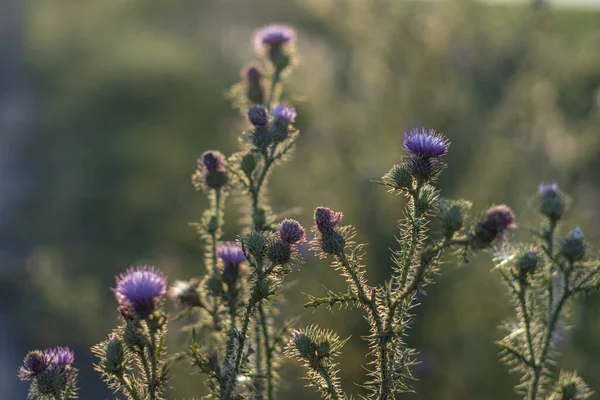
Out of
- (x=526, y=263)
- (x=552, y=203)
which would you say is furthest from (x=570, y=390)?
(x=552, y=203)

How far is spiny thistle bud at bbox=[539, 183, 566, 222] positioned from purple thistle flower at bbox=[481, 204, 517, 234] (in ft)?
1.50

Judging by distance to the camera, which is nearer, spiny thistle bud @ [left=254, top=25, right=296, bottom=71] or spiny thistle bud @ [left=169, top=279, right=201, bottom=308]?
spiny thistle bud @ [left=169, top=279, right=201, bottom=308]

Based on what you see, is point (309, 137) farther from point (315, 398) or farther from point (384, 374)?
point (384, 374)

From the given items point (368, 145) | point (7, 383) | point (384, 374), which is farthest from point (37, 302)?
point (384, 374)

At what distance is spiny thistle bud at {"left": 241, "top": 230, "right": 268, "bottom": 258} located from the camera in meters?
1.77

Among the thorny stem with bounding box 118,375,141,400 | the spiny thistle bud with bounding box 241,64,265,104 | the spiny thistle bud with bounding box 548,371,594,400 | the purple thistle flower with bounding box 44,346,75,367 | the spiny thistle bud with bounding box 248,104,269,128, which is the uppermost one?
the spiny thistle bud with bounding box 241,64,265,104

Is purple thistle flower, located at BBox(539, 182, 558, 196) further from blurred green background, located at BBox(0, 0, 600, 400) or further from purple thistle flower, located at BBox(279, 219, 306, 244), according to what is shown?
purple thistle flower, located at BBox(279, 219, 306, 244)

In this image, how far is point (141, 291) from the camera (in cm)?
179

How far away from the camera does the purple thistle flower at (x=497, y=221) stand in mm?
1692

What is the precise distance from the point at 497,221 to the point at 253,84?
1401 mm

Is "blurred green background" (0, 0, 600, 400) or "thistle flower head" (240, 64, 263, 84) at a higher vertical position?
"blurred green background" (0, 0, 600, 400)

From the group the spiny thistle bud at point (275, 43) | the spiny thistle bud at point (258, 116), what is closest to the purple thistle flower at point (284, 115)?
the spiny thistle bud at point (258, 116)

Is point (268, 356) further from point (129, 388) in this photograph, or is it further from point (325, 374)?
point (129, 388)

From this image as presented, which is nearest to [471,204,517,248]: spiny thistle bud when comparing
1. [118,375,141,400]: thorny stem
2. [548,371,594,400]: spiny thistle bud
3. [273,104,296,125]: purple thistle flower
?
[548,371,594,400]: spiny thistle bud
